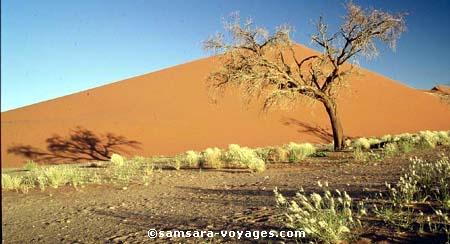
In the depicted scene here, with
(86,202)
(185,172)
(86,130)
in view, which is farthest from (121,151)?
(86,202)

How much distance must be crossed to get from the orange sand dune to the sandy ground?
15.3 m

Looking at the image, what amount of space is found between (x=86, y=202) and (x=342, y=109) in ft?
108

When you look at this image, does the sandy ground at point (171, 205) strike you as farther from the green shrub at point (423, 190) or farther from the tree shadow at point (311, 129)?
the tree shadow at point (311, 129)

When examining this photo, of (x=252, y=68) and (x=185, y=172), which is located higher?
(x=252, y=68)

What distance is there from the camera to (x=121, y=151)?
27703 mm

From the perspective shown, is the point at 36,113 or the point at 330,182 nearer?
the point at 330,182

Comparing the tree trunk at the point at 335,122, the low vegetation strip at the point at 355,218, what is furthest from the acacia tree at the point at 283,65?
the low vegetation strip at the point at 355,218

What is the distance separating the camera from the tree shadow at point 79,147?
26.1 meters

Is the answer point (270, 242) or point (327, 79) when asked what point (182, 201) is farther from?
point (327, 79)

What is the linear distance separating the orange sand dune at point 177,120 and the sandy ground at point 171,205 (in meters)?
15.3

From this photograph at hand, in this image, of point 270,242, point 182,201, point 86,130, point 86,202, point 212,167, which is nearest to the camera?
point 270,242

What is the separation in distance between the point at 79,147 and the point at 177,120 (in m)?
8.62

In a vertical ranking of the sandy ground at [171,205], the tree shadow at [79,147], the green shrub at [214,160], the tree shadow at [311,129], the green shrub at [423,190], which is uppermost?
the tree shadow at [311,129]

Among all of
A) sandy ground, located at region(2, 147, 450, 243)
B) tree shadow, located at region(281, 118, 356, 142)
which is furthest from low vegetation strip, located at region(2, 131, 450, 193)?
tree shadow, located at region(281, 118, 356, 142)
